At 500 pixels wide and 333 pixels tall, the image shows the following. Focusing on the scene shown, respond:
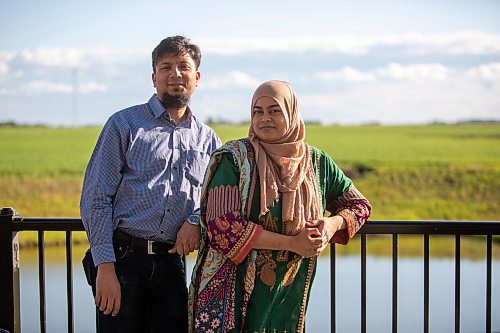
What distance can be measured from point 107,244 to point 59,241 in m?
12.9

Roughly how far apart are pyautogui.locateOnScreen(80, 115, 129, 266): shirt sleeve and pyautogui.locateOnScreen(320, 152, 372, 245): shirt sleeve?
28.4 inches

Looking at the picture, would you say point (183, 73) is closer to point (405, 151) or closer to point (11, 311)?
point (11, 311)

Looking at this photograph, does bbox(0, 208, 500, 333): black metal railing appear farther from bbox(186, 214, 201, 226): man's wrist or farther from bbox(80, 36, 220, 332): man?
bbox(186, 214, 201, 226): man's wrist

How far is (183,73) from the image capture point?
8.52ft

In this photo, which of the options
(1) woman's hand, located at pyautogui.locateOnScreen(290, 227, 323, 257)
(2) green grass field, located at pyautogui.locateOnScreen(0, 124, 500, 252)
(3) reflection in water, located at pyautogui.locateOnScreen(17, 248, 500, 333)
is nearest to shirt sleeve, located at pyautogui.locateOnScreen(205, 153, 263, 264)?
(1) woman's hand, located at pyautogui.locateOnScreen(290, 227, 323, 257)

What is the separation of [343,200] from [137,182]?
74cm

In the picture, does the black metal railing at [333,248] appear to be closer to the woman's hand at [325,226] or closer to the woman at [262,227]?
the woman's hand at [325,226]

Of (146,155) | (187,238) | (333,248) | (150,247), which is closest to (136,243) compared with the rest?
(150,247)

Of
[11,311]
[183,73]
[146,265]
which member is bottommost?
[11,311]

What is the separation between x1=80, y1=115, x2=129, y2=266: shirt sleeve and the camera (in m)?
2.46

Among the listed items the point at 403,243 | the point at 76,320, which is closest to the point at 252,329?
the point at 76,320

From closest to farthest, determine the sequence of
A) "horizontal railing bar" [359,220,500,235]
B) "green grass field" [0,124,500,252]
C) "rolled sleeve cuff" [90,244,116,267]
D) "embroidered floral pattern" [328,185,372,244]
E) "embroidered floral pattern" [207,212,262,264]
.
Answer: "embroidered floral pattern" [207,212,262,264] → "rolled sleeve cuff" [90,244,116,267] → "embroidered floral pattern" [328,185,372,244] → "horizontal railing bar" [359,220,500,235] → "green grass field" [0,124,500,252]

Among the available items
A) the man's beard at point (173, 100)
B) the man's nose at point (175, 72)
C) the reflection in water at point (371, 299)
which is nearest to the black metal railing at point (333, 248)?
the man's beard at point (173, 100)

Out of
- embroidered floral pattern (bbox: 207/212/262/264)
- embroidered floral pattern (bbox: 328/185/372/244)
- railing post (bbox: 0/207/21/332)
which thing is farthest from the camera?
railing post (bbox: 0/207/21/332)
